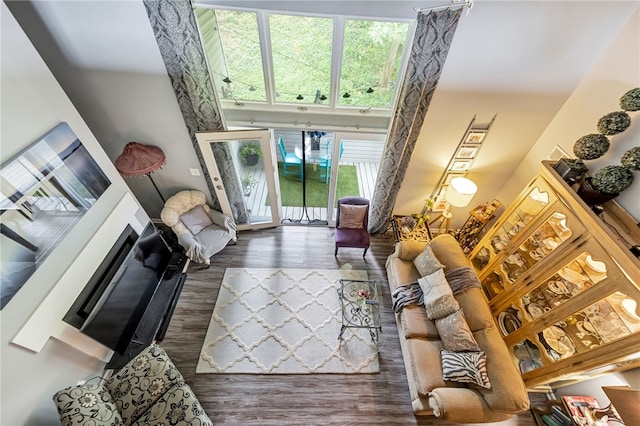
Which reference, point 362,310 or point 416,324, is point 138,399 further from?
point 416,324

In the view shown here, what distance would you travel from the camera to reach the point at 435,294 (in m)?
3.07

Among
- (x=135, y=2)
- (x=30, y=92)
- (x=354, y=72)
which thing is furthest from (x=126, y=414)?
(x=354, y=72)

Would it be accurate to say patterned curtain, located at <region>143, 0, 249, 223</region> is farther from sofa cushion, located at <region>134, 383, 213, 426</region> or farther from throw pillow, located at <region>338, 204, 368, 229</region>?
sofa cushion, located at <region>134, 383, 213, 426</region>

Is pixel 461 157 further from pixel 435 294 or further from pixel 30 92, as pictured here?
pixel 30 92

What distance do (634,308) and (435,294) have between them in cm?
152

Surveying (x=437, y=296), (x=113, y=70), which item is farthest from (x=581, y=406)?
(x=113, y=70)

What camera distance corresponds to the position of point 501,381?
97.3 inches

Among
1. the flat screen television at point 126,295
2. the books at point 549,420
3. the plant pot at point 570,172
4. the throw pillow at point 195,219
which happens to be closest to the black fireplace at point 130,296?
the flat screen television at point 126,295

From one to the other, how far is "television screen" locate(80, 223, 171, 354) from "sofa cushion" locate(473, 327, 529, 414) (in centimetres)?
377

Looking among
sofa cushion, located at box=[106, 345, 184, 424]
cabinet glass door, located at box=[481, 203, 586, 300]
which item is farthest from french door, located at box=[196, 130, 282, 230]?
cabinet glass door, located at box=[481, 203, 586, 300]

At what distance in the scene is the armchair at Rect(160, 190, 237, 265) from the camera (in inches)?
152

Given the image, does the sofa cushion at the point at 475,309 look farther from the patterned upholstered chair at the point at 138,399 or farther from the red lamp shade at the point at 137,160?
the red lamp shade at the point at 137,160

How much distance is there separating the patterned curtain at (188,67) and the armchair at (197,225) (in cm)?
58

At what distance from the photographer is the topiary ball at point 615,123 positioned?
7.08 feet
